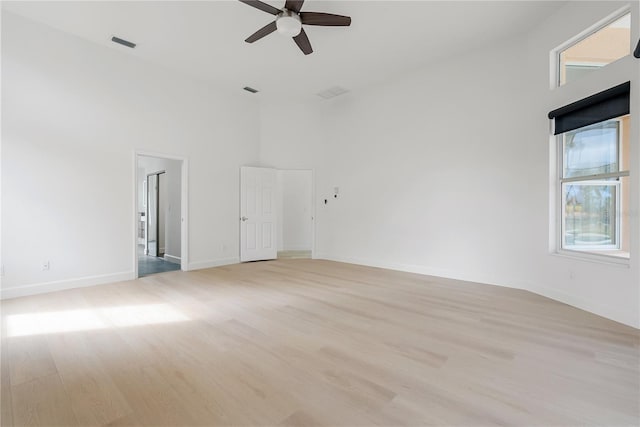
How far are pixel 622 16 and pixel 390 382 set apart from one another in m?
4.30

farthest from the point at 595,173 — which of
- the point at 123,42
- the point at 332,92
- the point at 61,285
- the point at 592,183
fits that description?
the point at 61,285

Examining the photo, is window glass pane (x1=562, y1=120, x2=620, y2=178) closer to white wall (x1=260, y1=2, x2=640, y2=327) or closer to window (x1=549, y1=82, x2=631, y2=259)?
window (x1=549, y1=82, x2=631, y2=259)

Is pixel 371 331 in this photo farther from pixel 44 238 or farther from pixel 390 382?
pixel 44 238

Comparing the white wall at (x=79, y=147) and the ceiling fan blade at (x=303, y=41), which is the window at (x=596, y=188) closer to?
the ceiling fan blade at (x=303, y=41)

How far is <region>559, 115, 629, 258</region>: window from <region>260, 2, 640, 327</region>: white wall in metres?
0.21

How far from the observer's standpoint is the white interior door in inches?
245

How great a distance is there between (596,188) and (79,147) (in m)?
6.72

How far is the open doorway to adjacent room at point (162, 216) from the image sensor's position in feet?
20.2

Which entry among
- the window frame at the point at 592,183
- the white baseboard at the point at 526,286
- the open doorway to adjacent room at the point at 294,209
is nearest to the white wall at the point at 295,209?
the open doorway to adjacent room at the point at 294,209

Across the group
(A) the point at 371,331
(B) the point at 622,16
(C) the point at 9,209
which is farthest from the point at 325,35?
(C) the point at 9,209

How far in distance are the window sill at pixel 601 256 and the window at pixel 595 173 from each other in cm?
3

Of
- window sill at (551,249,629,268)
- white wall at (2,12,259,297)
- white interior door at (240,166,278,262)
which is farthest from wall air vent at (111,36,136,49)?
window sill at (551,249,629,268)

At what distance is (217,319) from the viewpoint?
2926 mm

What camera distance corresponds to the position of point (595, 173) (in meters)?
3.32
